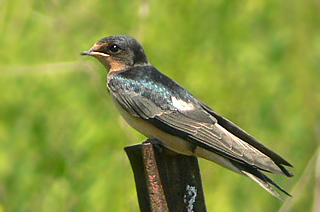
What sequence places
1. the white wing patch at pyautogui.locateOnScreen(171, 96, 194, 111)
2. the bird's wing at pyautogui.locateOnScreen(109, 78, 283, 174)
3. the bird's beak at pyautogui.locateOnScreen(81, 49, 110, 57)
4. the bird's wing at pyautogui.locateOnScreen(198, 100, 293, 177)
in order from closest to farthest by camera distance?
the bird's wing at pyautogui.locateOnScreen(198, 100, 293, 177) → the bird's wing at pyautogui.locateOnScreen(109, 78, 283, 174) → the white wing patch at pyautogui.locateOnScreen(171, 96, 194, 111) → the bird's beak at pyautogui.locateOnScreen(81, 49, 110, 57)

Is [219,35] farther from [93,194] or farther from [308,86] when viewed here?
[93,194]

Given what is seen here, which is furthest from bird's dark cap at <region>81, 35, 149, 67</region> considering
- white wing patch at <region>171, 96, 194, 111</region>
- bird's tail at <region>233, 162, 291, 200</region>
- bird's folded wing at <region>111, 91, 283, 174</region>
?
bird's tail at <region>233, 162, 291, 200</region>

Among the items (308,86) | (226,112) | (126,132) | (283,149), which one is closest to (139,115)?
(126,132)

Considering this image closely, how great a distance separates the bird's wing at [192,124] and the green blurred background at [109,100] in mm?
437

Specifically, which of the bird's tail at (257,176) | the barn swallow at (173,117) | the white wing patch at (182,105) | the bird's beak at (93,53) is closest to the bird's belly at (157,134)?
the barn swallow at (173,117)

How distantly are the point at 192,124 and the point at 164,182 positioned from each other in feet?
2.79

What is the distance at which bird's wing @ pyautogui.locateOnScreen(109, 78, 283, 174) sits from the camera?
321 centimetres

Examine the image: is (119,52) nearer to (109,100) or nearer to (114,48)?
(114,48)

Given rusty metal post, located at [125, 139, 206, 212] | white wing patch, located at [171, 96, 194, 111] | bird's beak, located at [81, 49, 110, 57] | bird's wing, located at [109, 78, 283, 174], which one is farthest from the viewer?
bird's beak, located at [81, 49, 110, 57]

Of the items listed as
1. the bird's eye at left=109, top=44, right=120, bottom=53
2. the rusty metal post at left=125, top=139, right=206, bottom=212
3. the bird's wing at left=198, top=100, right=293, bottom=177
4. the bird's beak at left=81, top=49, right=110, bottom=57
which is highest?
the bird's eye at left=109, top=44, right=120, bottom=53

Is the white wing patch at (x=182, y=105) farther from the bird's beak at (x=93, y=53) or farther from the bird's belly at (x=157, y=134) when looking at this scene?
the bird's beak at (x=93, y=53)

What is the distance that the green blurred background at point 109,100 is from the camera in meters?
4.25

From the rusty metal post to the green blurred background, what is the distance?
4.05ft

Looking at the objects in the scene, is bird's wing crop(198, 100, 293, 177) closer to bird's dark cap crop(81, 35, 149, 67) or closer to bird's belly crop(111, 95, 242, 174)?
bird's belly crop(111, 95, 242, 174)
